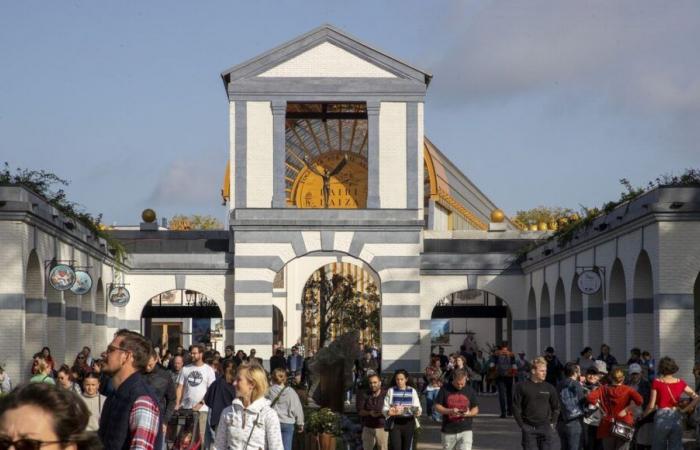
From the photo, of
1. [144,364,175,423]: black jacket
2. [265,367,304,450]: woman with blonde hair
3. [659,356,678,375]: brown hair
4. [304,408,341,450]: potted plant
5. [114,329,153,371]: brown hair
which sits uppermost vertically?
[114,329,153,371]: brown hair

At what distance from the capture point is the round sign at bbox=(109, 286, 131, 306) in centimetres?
4381

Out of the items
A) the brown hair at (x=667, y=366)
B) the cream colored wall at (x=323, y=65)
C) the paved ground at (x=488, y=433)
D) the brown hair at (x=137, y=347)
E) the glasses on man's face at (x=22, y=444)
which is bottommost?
the paved ground at (x=488, y=433)

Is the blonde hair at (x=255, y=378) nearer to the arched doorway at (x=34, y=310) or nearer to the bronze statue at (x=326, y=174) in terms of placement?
the arched doorway at (x=34, y=310)

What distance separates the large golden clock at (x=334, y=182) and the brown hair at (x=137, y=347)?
4841cm

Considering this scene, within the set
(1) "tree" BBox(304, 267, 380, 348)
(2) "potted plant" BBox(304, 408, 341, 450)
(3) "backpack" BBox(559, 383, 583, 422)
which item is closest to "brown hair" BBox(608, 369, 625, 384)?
(3) "backpack" BBox(559, 383, 583, 422)

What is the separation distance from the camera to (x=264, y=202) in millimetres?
46000

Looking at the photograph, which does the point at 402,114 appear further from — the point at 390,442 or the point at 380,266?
the point at 390,442

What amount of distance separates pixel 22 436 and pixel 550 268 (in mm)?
41864

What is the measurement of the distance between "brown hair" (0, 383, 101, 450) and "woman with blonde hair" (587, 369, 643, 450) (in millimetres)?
15049

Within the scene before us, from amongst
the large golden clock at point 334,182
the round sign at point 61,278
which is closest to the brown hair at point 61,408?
the round sign at point 61,278

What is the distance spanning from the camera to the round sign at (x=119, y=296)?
43812 millimetres

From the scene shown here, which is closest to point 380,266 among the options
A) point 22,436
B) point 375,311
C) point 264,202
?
point 264,202

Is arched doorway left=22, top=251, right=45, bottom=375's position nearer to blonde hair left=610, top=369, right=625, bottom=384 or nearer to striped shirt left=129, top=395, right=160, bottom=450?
blonde hair left=610, top=369, right=625, bottom=384

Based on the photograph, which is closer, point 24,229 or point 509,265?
point 24,229
